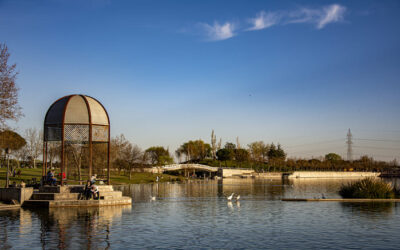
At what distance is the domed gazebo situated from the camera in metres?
29.5

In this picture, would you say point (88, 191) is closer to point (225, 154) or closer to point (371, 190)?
point (371, 190)

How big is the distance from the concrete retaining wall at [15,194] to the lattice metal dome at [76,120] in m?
4.94

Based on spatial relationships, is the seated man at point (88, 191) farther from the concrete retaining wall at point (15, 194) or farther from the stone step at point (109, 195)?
the concrete retaining wall at point (15, 194)

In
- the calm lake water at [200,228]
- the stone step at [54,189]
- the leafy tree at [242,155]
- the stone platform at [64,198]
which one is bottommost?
the calm lake water at [200,228]

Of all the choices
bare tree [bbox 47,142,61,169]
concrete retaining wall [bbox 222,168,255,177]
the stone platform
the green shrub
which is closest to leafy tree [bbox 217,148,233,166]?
concrete retaining wall [bbox 222,168,255,177]

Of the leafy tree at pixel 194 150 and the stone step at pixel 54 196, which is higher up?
the leafy tree at pixel 194 150

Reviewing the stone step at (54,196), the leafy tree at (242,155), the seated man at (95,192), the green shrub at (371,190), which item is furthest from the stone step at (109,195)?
the leafy tree at (242,155)

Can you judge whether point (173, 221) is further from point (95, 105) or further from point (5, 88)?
point (5, 88)

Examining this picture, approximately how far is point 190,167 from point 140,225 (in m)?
102

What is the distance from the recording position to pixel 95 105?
30.9 metres

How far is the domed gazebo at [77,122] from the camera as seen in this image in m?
29.5

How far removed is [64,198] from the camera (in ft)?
89.1

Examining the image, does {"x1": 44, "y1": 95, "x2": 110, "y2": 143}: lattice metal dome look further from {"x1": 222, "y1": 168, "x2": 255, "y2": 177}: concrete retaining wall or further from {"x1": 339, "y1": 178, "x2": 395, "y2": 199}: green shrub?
{"x1": 222, "y1": 168, "x2": 255, "y2": 177}: concrete retaining wall

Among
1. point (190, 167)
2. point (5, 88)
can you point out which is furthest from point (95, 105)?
point (190, 167)
